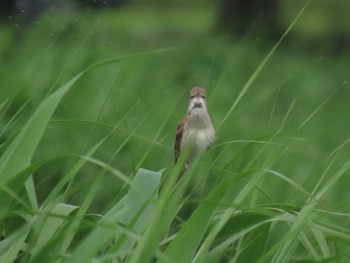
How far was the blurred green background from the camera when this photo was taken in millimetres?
2738

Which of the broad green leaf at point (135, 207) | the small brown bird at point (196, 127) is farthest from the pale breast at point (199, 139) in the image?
the broad green leaf at point (135, 207)

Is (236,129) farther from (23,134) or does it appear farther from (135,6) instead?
(135,6)

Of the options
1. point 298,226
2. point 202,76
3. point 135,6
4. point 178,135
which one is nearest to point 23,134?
point 298,226

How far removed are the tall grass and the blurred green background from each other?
1cm

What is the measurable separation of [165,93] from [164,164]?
906 millimetres

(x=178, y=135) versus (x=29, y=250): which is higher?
(x=178, y=135)

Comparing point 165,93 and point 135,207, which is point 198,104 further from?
point 135,207

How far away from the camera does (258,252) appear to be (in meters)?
2.35

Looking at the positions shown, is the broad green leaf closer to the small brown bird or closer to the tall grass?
the tall grass

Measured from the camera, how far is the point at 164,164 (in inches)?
165

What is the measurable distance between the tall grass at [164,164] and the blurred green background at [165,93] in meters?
0.01

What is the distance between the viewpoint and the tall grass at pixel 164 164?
2.06m

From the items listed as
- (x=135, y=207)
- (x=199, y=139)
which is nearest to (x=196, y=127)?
(x=199, y=139)

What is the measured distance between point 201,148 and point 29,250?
2.55 feet
